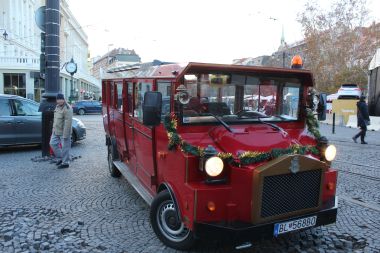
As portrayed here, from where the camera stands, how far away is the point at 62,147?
8.67 meters

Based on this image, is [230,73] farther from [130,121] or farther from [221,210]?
[130,121]

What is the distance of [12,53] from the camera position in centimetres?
4247

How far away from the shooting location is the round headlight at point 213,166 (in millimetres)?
3641

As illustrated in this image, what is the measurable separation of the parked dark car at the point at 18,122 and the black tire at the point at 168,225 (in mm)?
7771

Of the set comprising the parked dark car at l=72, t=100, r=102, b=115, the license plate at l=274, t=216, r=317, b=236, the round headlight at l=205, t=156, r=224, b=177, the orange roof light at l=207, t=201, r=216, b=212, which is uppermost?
the round headlight at l=205, t=156, r=224, b=177

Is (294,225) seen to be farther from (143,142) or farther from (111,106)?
(111,106)

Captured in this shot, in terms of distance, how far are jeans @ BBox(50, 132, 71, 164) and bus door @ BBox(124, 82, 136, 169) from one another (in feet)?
9.23

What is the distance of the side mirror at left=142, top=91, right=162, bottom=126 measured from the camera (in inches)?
158

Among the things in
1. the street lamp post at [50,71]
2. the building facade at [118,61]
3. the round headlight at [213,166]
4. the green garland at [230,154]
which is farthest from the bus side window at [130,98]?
the street lamp post at [50,71]

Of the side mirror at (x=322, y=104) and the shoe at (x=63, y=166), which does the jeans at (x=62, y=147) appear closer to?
the shoe at (x=63, y=166)

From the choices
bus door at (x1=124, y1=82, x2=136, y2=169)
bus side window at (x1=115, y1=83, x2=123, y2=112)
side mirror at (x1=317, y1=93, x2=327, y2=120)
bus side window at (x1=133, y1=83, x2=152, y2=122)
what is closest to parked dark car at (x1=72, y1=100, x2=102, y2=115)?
bus side window at (x1=115, y1=83, x2=123, y2=112)

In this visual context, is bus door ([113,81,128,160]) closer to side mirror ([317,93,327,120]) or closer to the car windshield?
the car windshield

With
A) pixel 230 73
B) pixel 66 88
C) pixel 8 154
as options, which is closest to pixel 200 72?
pixel 230 73

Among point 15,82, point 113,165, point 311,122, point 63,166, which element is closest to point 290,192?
point 311,122
